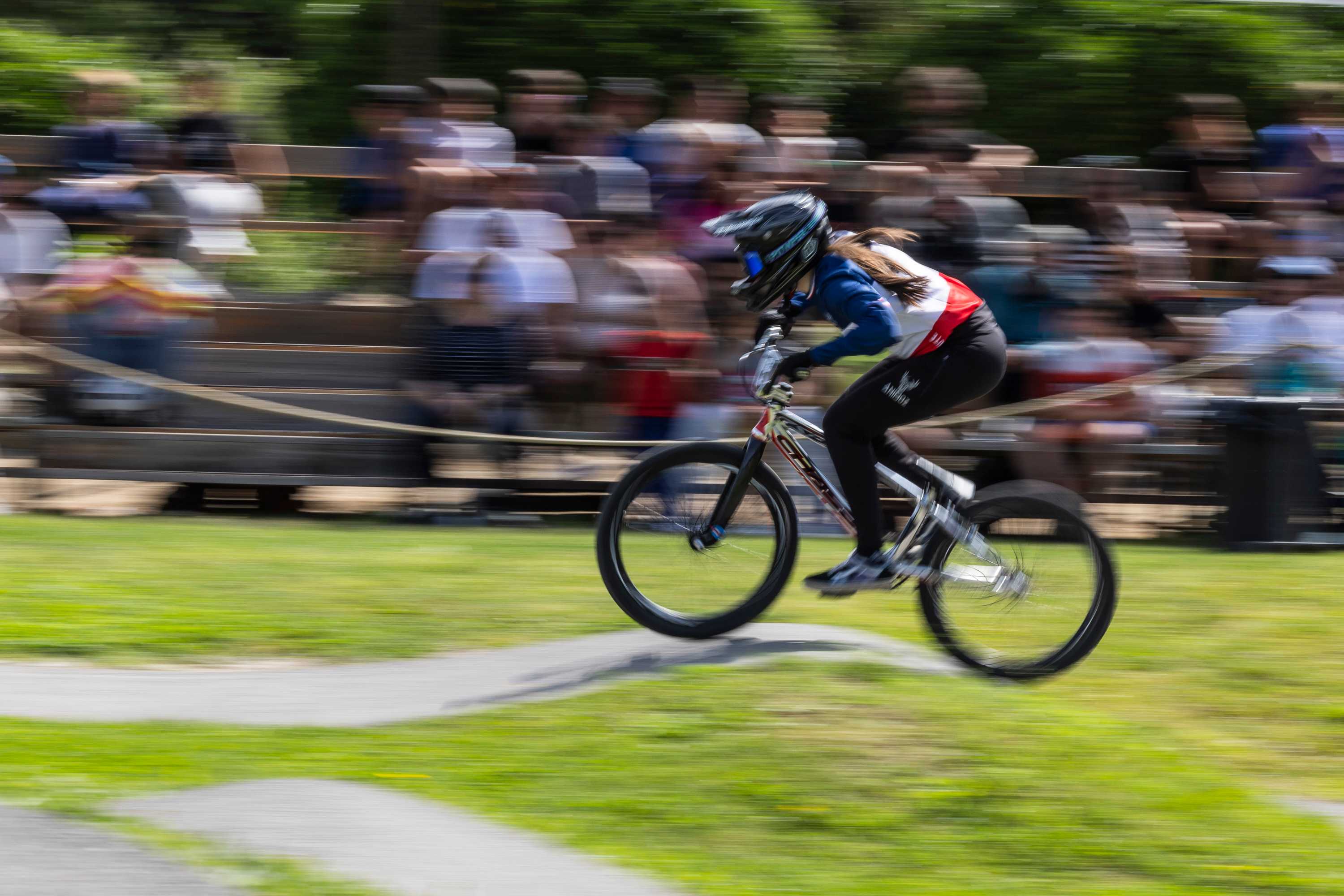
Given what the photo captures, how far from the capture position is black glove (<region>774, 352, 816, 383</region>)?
546 cm

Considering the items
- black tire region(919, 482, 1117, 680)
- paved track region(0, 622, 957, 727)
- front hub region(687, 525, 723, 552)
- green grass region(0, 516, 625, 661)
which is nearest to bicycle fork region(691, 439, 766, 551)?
front hub region(687, 525, 723, 552)

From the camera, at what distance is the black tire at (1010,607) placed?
552 centimetres

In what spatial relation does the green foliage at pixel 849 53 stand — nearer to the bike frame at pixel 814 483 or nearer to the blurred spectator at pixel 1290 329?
the blurred spectator at pixel 1290 329

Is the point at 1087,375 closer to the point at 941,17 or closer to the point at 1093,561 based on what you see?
the point at 1093,561

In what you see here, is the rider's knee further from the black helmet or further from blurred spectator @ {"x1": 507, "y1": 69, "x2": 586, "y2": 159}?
blurred spectator @ {"x1": 507, "y1": 69, "x2": 586, "y2": 159}

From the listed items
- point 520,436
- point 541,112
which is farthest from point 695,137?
point 520,436

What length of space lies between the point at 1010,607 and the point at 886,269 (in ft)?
4.66

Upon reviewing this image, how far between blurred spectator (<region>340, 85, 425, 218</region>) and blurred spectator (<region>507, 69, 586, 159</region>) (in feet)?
2.20

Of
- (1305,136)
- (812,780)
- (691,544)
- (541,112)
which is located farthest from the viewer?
(1305,136)

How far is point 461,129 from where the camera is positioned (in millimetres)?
9086

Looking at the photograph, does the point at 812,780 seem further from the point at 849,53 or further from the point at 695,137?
the point at 849,53

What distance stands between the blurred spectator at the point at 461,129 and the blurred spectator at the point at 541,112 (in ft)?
0.51

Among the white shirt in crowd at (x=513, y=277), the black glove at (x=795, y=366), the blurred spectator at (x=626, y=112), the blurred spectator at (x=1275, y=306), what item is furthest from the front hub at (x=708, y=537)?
the blurred spectator at (x=1275, y=306)

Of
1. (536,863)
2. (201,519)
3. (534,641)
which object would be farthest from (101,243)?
(536,863)
